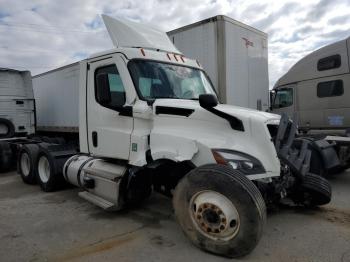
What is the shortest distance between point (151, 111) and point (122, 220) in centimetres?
178

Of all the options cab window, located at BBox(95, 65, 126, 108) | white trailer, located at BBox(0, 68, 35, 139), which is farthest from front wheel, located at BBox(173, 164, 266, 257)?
white trailer, located at BBox(0, 68, 35, 139)

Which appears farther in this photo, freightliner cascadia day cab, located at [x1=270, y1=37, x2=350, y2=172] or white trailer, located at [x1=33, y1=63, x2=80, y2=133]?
white trailer, located at [x1=33, y1=63, x2=80, y2=133]

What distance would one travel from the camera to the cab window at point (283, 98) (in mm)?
10719

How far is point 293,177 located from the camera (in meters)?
4.98

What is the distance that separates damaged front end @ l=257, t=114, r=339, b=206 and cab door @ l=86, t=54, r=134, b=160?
2.09 metres

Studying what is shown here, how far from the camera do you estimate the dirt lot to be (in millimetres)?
4051

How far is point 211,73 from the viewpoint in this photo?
8.00m

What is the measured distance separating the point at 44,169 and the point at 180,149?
461 cm

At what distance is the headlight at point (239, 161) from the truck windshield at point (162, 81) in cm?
142

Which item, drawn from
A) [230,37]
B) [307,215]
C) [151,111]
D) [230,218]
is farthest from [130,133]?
[230,37]

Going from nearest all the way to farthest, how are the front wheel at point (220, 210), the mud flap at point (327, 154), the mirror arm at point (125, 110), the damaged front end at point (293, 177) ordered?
1. the front wheel at point (220, 210)
2. the damaged front end at point (293, 177)
3. the mirror arm at point (125, 110)
4. the mud flap at point (327, 154)

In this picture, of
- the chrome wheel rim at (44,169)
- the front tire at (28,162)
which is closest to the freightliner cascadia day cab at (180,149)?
the chrome wheel rim at (44,169)

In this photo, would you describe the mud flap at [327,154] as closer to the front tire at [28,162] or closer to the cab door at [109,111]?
the cab door at [109,111]

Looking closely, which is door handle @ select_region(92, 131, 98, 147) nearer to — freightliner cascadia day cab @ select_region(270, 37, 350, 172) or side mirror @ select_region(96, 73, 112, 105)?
side mirror @ select_region(96, 73, 112, 105)
